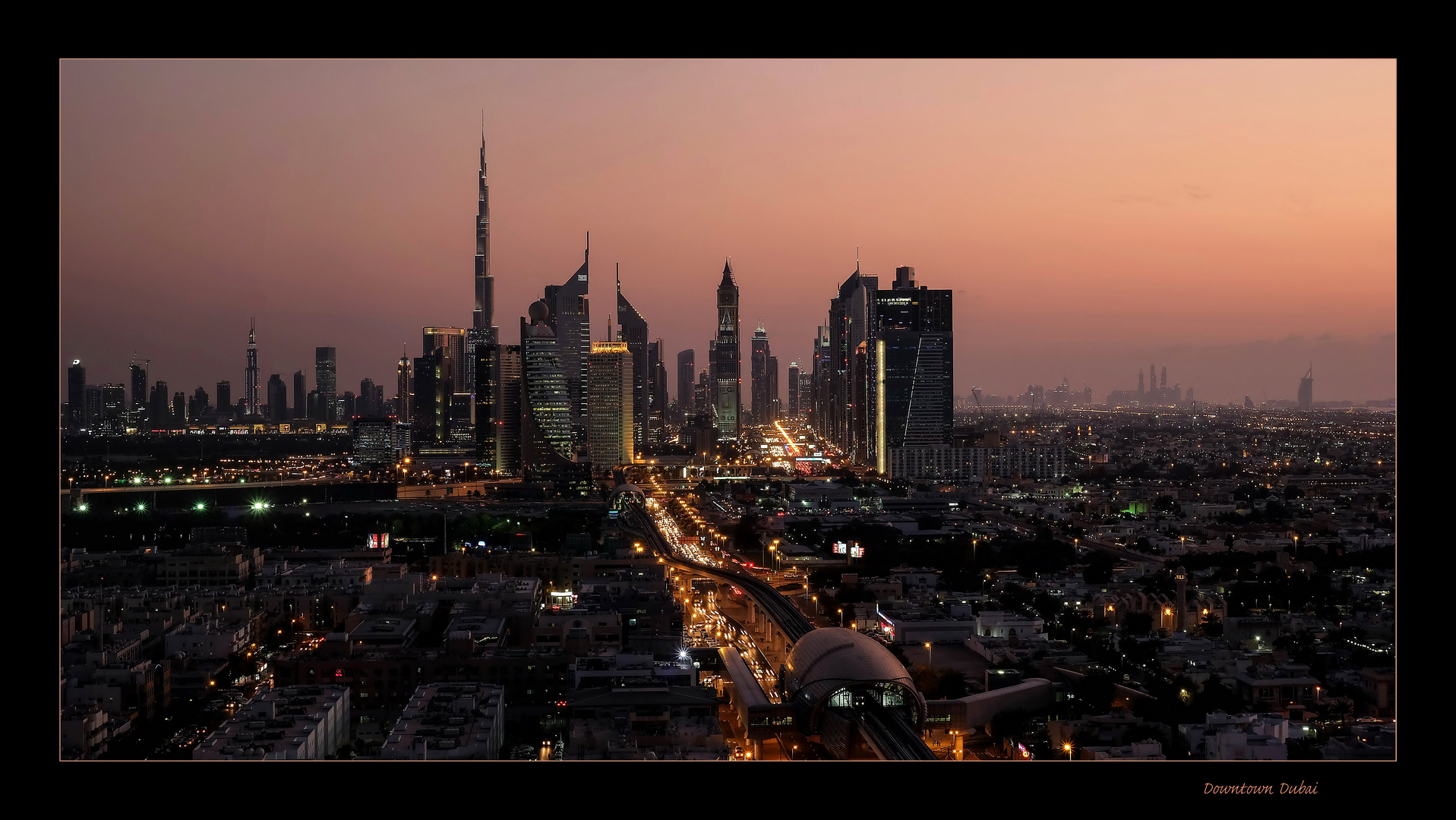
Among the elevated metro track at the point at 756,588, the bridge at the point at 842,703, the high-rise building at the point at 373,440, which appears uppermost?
the high-rise building at the point at 373,440

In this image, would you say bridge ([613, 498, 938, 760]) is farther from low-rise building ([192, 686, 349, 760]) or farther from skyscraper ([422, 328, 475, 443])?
skyscraper ([422, 328, 475, 443])

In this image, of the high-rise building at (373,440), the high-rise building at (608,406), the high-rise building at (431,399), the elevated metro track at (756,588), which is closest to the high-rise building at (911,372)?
the high-rise building at (608,406)

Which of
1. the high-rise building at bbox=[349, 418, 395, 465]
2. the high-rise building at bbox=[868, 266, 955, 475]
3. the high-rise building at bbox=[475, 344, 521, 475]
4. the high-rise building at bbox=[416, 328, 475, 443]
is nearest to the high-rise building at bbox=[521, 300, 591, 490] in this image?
the high-rise building at bbox=[475, 344, 521, 475]

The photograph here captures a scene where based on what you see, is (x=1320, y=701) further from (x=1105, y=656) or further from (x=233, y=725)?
(x=233, y=725)

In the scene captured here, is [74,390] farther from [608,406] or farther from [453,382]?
[453,382]

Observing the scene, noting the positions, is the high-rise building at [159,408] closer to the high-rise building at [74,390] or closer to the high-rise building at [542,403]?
the high-rise building at [542,403]
